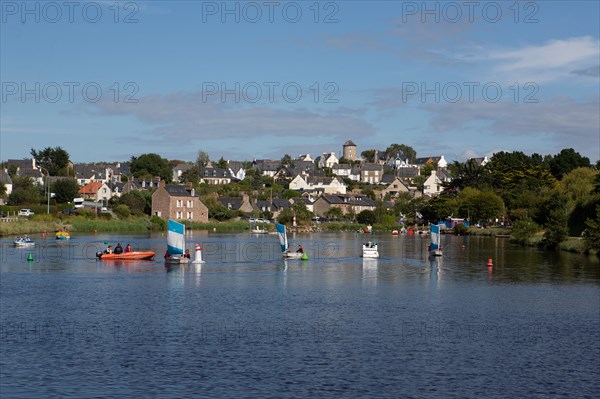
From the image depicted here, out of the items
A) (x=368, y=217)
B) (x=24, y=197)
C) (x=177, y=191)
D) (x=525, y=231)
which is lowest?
(x=525, y=231)

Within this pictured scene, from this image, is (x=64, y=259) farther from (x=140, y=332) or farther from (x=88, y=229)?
(x=88, y=229)

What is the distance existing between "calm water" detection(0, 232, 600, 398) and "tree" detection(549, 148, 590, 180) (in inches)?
4969

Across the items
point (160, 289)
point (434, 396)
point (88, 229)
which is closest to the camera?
point (434, 396)

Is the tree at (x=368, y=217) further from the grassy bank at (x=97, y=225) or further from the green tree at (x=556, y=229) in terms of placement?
the green tree at (x=556, y=229)

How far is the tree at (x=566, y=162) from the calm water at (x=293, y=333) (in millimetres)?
126218

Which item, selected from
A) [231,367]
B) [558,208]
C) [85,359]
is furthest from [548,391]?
Result: [558,208]

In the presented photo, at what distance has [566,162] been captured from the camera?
621 ft

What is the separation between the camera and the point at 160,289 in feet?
176

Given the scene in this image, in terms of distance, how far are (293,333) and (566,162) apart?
542ft

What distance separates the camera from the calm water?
29.3 metres

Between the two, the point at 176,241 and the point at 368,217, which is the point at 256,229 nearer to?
the point at 368,217

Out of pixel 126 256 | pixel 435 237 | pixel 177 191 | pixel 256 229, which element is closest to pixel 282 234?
pixel 126 256

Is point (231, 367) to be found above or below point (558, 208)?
below

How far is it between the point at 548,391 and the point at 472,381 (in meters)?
2.84
